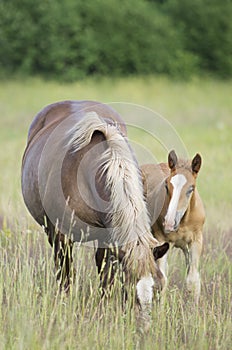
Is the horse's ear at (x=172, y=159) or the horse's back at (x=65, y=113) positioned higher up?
the horse's back at (x=65, y=113)

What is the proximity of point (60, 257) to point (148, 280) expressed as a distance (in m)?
1.17

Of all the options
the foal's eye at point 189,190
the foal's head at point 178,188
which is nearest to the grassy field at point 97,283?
the foal's head at point 178,188

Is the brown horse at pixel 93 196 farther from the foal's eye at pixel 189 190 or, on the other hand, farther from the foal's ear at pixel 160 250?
the foal's eye at pixel 189 190

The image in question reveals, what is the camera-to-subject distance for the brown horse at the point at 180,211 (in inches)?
201

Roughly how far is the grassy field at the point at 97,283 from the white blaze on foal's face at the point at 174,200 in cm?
Answer: 41

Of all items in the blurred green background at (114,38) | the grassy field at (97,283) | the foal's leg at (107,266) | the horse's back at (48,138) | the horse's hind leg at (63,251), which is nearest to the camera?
the grassy field at (97,283)

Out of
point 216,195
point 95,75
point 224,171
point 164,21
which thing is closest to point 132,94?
point 95,75

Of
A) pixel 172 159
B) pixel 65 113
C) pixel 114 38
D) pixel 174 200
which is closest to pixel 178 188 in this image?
pixel 174 200

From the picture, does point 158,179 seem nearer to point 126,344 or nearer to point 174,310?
point 174,310

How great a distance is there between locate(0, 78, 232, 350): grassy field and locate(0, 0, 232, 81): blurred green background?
648 cm

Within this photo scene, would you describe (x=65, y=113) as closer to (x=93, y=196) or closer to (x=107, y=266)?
(x=93, y=196)

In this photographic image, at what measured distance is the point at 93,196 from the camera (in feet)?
15.8

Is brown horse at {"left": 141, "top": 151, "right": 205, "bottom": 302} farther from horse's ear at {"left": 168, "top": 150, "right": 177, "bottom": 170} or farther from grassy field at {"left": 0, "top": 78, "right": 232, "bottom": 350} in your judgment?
grassy field at {"left": 0, "top": 78, "right": 232, "bottom": 350}

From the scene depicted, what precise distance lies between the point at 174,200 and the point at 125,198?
70 centimetres
